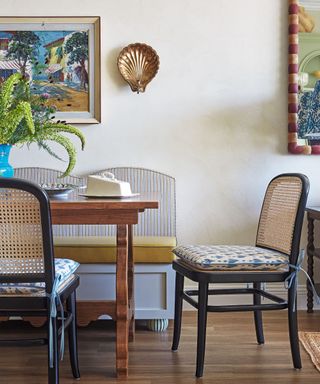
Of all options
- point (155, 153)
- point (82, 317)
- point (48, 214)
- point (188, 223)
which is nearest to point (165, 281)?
point (82, 317)

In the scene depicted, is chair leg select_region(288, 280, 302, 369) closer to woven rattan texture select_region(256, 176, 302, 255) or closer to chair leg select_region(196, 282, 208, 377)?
woven rattan texture select_region(256, 176, 302, 255)

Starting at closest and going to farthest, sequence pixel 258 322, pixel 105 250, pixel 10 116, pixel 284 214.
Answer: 1. pixel 10 116
2. pixel 284 214
3. pixel 258 322
4. pixel 105 250

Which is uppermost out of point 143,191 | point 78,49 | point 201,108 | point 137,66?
point 78,49

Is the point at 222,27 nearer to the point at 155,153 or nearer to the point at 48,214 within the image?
the point at 155,153

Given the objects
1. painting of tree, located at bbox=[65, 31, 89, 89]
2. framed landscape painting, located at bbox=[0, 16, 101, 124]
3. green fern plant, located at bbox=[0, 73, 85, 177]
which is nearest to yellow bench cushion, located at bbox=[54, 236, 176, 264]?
green fern plant, located at bbox=[0, 73, 85, 177]

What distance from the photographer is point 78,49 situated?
11.3ft

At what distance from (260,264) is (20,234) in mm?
960

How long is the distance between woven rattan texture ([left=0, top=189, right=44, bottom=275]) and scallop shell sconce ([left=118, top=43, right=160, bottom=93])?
5.90 feet

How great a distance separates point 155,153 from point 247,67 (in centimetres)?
78

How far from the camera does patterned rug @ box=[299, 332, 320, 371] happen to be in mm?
2445

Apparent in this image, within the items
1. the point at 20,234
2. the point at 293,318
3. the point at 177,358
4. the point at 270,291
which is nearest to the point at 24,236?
the point at 20,234

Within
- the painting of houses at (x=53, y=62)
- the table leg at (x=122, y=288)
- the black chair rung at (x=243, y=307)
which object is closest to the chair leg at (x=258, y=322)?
the black chair rung at (x=243, y=307)

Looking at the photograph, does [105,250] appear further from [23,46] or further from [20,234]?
[23,46]

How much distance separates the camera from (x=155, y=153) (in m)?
3.49
